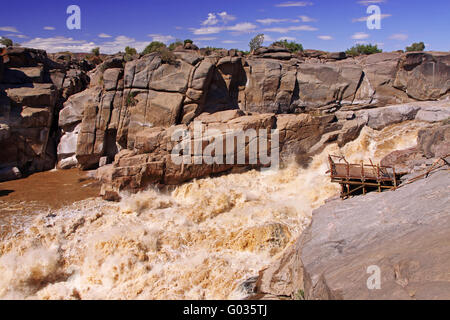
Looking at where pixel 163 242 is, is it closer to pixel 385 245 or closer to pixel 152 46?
pixel 385 245

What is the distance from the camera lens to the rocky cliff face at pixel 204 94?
1764 centimetres

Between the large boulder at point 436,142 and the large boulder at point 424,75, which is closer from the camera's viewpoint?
the large boulder at point 436,142

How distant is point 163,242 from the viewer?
1142 centimetres

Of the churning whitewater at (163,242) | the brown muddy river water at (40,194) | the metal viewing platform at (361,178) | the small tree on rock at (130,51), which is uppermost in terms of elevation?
the small tree on rock at (130,51)

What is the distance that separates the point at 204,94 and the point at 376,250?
536 inches

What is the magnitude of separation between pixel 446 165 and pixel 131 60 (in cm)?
1747

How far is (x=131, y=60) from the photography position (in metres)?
19.5

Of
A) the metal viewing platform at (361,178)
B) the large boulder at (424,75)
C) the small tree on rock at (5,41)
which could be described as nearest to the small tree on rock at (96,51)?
the small tree on rock at (5,41)

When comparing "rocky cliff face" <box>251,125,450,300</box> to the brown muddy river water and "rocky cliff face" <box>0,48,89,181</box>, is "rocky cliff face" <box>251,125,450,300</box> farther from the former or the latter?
"rocky cliff face" <box>0,48,89,181</box>

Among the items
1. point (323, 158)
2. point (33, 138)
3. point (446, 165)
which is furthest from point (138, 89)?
point (446, 165)

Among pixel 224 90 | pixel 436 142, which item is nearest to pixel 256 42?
pixel 224 90

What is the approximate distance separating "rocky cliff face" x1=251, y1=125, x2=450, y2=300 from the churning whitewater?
150cm

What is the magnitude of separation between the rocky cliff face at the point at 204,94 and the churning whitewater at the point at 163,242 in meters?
2.31

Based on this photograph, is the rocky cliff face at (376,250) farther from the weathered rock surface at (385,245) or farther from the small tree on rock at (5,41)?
the small tree on rock at (5,41)
